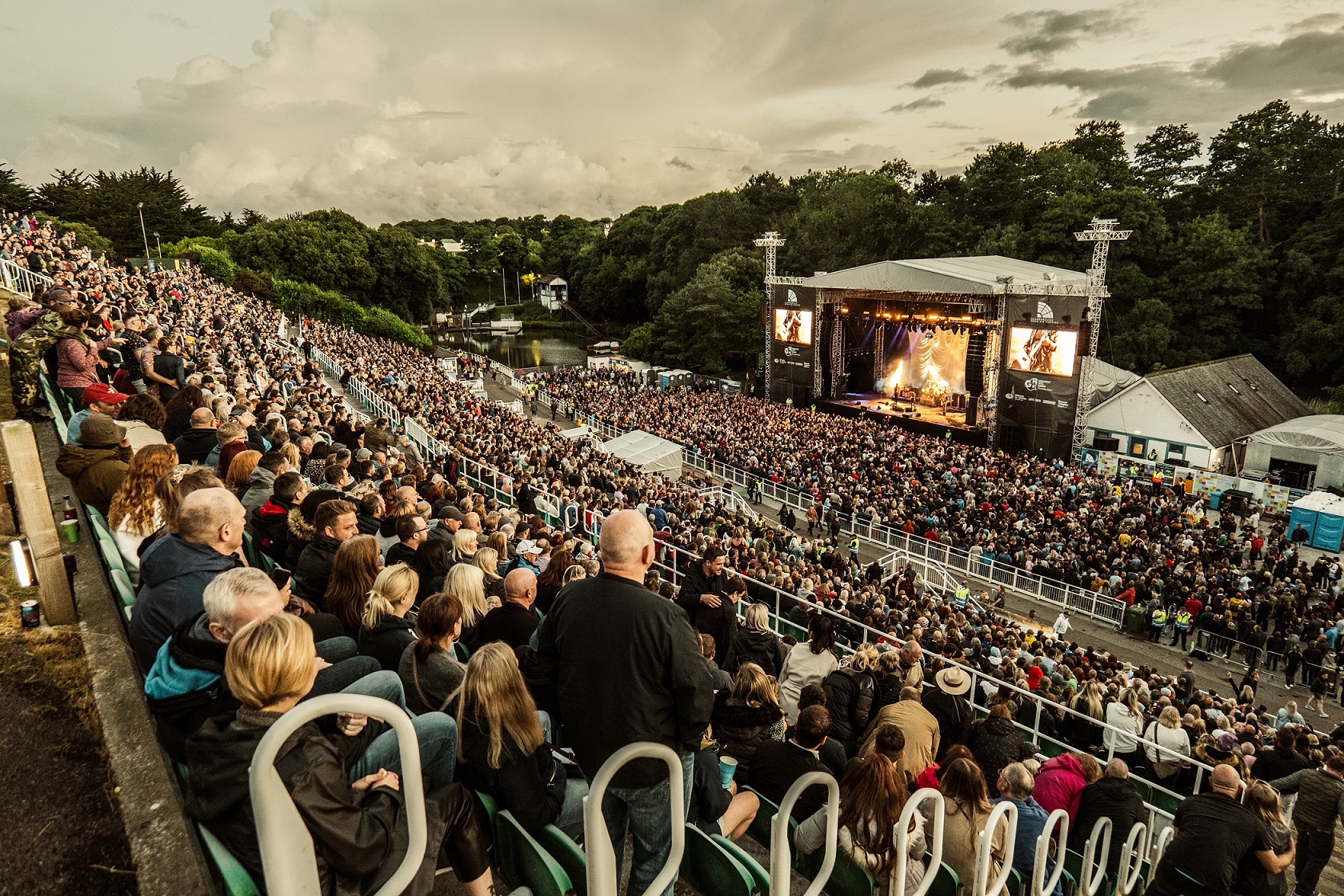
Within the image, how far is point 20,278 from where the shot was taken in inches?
601

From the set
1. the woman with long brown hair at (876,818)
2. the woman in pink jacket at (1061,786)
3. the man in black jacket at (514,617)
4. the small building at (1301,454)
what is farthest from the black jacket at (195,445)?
the small building at (1301,454)

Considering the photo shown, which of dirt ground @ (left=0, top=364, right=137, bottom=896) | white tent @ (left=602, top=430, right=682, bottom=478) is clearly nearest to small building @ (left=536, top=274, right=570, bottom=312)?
white tent @ (left=602, top=430, right=682, bottom=478)

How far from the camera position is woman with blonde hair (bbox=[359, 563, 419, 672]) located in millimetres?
3166

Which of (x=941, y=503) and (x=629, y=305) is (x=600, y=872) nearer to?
(x=941, y=503)

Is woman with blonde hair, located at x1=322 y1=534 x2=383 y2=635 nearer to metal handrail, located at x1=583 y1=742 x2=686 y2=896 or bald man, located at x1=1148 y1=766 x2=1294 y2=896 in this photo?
metal handrail, located at x1=583 y1=742 x2=686 y2=896

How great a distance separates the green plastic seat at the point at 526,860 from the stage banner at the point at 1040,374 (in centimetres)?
2273

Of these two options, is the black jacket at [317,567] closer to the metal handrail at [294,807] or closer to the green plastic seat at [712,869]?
the green plastic seat at [712,869]

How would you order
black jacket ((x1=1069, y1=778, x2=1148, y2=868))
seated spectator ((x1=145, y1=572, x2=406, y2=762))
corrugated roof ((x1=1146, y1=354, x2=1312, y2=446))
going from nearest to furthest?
seated spectator ((x1=145, y1=572, x2=406, y2=762)) < black jacket ((x1=1069, y1=778, x2=1148, y2=868)) < corrugated roof ((x1=1146, y1=354, x2=1312, y2=446))

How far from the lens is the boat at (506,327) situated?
7331cm

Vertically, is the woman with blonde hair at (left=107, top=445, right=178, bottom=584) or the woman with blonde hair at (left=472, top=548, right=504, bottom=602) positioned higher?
the woman with blonde hair at (left=107, top=445, right=178, bottom=584)

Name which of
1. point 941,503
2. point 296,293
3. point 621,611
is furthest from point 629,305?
point 621,611

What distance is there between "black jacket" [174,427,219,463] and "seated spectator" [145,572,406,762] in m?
4.03

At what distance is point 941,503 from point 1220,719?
10590 millimetres

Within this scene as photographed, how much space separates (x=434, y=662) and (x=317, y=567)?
5.17ft
